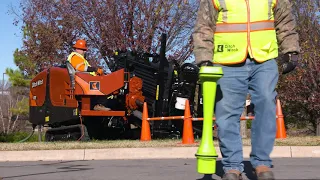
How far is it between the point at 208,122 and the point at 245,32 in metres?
0.94

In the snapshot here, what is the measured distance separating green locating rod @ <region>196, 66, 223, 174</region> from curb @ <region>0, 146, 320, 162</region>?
3841mm

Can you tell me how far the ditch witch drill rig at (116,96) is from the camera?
10820 mm

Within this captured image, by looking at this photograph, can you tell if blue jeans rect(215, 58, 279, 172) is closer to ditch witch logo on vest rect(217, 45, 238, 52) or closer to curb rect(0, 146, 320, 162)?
ditch witch logo on vest rect(217, 45, 238, 52)

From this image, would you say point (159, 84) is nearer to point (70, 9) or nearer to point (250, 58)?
point (250, 58)

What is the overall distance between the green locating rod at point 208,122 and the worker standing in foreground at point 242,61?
1.33ft

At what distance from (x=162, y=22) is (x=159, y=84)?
7937mm

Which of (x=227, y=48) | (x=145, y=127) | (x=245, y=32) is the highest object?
(x=245, y=32)

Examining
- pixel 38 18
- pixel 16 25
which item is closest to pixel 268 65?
pixel 38 18

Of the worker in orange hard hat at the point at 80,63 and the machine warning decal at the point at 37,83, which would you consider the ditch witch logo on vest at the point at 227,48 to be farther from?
the machine warning decal at the point at 37,83

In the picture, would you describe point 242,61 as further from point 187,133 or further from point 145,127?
point 145,127

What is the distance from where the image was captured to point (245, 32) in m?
4.33

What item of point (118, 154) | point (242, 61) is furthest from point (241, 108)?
point (118, 154)

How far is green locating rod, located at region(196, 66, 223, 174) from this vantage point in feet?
12.6

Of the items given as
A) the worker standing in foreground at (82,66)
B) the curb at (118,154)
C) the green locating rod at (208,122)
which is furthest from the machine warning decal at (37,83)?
the green locating rod at (208,122)
